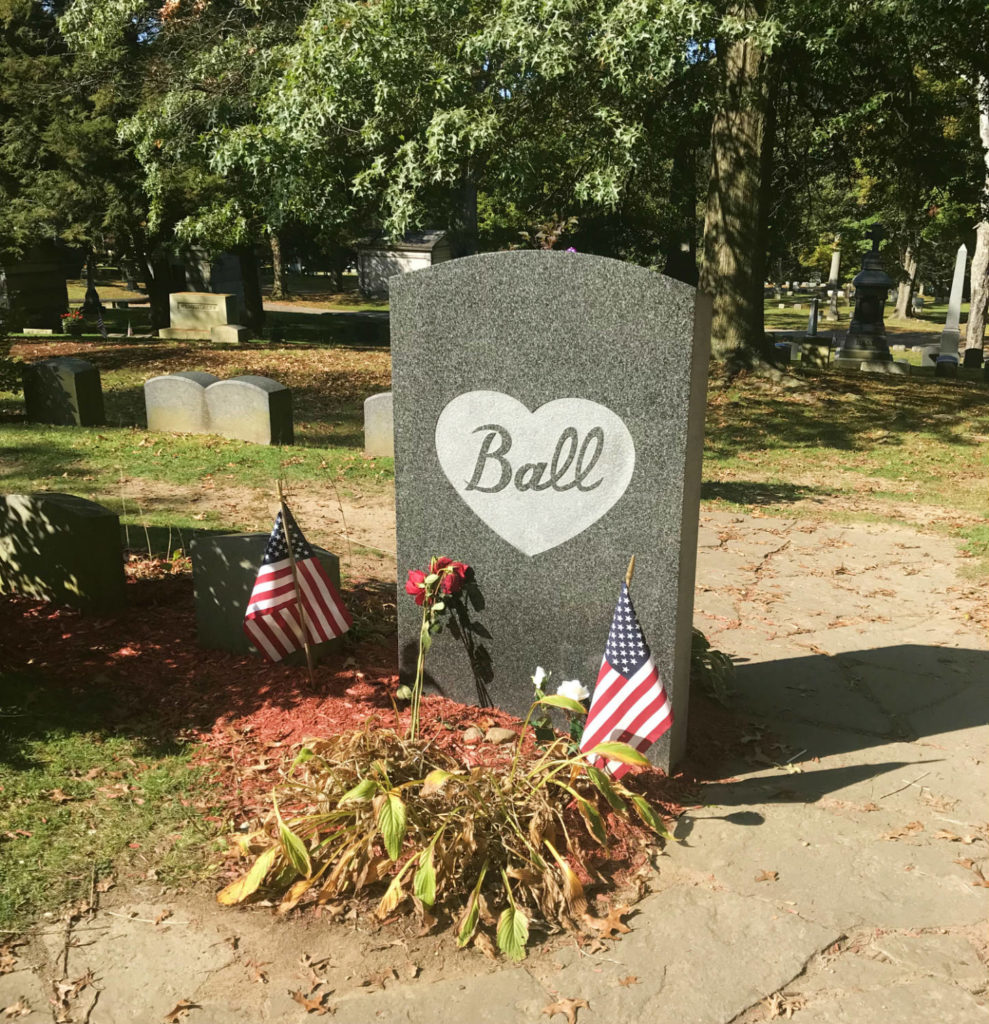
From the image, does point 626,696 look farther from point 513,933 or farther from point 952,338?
point 952,338

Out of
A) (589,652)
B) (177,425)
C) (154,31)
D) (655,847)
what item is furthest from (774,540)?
(154,31)

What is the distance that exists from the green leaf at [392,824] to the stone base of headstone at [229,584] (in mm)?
1994

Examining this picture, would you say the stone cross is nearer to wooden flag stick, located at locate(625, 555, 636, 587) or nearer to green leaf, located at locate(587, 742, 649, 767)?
wooden flag stick, located at locate(625, 555, 636, 587)

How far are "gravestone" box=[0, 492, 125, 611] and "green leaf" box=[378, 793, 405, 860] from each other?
3.29 metres

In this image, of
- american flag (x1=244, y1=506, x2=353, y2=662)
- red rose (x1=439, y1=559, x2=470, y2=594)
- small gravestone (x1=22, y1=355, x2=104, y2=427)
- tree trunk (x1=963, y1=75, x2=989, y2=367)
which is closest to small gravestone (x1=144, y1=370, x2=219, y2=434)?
small gravestone (x1=22, y1=355, x2=104, y2=427)

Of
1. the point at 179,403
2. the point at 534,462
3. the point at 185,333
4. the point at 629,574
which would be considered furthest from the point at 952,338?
the point at 629,574

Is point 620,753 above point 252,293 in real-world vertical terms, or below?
below

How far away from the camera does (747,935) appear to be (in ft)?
12.7

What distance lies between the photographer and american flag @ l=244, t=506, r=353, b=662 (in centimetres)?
537

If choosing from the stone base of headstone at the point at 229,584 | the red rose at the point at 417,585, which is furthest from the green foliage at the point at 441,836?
the stone base of headstone at the point at 229,584

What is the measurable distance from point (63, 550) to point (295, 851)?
11.0 feet

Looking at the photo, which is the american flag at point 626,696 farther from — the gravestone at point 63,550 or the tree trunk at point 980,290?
the tree trunk at point 980,290

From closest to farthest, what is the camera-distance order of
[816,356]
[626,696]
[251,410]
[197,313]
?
[626,696] → [251,410] → [816,356] → [197,313]

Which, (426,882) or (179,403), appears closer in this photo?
(426,882)
